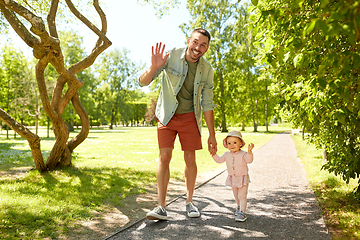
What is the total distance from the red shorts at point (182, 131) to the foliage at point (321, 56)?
4.23ft

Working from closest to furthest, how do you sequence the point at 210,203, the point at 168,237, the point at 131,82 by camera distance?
the point at 168,237
the point at 210,203
the point at 131,82

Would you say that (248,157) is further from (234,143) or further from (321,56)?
(321,56)

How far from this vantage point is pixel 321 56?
318cm

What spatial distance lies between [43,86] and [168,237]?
4.91 meters

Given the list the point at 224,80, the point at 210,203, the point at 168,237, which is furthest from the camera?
the point at 224,80

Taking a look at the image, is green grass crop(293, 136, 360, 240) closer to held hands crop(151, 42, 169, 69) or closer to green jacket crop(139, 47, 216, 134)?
green jacket crop(139, 47, 216, 134)

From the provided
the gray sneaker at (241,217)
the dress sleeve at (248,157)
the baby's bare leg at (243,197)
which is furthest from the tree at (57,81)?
the gray sneaker at (241,217)

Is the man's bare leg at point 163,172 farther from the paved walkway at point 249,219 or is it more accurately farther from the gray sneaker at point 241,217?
the gray sneaker at point 241,217

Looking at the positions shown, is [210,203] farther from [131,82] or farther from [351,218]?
[131,82]

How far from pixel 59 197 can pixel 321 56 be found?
454 centimetres

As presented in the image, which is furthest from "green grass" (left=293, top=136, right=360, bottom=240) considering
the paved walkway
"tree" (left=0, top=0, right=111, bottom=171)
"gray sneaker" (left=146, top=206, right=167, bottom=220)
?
"tree" (left=0, top=0, right=111, bottom=171)

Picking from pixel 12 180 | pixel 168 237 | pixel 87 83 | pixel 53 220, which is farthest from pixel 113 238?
pixel 87 83

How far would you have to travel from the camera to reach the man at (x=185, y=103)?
12.4 feet

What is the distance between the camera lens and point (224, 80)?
3559cm
